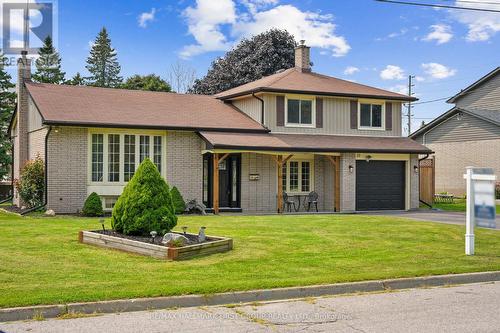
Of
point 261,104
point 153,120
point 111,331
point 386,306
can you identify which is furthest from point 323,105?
point 111,331

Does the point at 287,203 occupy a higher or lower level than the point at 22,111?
lower

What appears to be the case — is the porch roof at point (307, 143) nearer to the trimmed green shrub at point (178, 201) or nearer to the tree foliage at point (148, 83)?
the trimmed green shrub at point (178, 201)

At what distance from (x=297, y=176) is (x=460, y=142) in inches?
614

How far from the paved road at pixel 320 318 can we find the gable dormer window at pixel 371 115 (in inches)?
760

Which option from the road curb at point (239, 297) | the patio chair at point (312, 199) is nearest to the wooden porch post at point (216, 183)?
the patio chair at point (312, 199)

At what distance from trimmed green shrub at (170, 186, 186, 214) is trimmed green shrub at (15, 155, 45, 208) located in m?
4.86

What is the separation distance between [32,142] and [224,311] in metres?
19.2

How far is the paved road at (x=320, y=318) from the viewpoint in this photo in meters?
7.37

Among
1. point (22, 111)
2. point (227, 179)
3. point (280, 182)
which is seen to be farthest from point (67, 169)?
point (280, 182)

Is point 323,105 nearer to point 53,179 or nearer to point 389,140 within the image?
point 389,140

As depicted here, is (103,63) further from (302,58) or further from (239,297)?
(239,297)

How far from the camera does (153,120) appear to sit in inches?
934

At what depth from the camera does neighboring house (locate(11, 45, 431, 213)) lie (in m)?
22.5

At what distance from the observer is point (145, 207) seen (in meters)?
12.9
